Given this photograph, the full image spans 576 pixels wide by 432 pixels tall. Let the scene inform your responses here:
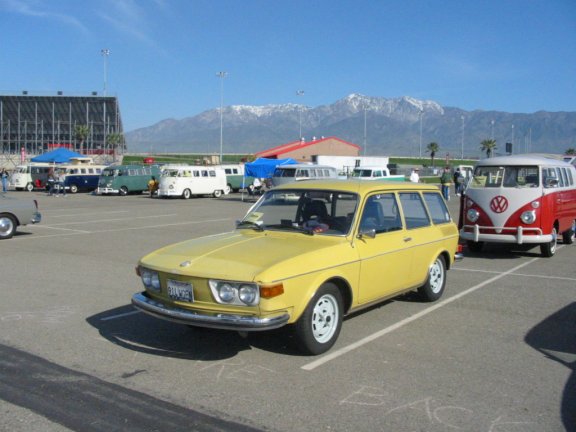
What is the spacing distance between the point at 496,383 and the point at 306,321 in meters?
1.76

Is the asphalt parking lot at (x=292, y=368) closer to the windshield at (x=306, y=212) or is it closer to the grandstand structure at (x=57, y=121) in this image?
the windshield at (x=306, y=212)

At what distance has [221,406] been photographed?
177 inches

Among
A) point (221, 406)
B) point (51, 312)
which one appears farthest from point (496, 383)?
point (51, 312)

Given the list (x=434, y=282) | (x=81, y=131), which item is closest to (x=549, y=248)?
(x=434, y=282)

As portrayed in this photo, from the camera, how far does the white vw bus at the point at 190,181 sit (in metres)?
33.9

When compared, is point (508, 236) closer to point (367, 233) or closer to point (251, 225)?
point (367, 233)

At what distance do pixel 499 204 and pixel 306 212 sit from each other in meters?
6.75

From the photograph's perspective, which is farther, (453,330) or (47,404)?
(453,330)

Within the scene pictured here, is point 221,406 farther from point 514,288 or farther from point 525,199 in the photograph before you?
point 525,199

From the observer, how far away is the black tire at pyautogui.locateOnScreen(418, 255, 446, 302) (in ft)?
25.6

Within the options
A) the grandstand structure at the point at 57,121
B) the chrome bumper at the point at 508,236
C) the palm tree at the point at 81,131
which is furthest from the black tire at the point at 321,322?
the grandstand structure at the point at 57,121

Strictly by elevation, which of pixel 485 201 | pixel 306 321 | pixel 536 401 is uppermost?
pixel 485 201

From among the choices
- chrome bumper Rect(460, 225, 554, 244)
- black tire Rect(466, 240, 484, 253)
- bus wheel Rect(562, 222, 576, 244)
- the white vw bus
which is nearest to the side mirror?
chrome bumper Rect(460, 225, 554, 244)

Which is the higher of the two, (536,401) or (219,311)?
(219,311)
